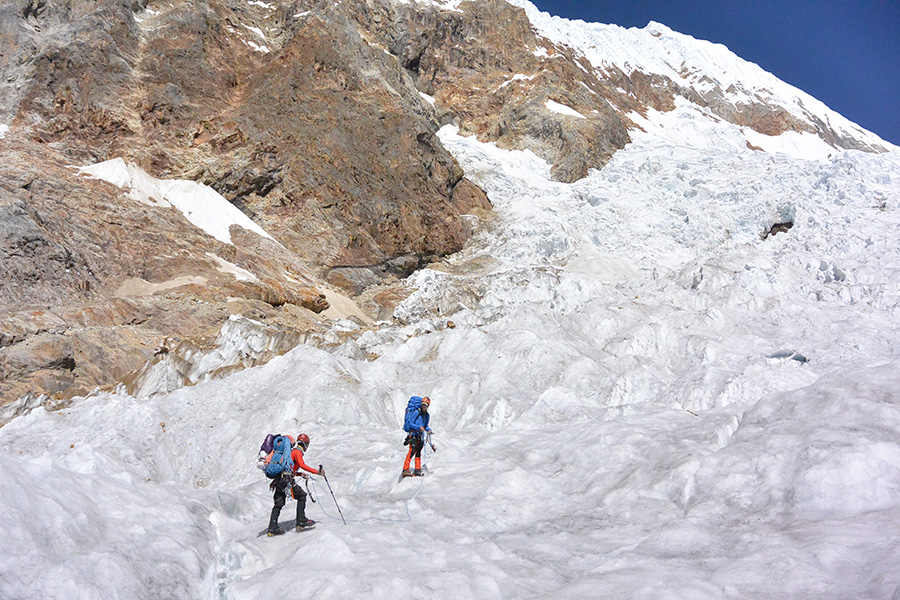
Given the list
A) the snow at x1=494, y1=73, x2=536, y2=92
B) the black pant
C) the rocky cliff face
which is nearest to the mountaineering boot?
the black pant

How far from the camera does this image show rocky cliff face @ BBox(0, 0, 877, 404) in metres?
19.6

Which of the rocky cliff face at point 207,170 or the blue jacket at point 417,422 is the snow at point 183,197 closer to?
the rocky cliff face at point 207,170

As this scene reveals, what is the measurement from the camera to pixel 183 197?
31.8 m

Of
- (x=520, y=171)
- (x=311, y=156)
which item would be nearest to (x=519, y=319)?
(x=311, y=156)

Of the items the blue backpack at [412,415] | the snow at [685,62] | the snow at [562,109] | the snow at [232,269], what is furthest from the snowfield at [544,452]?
the snow at [685,62]

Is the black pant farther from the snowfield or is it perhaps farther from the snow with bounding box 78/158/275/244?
the snow with bounding box 78/158/275/244

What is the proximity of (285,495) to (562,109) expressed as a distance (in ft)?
208

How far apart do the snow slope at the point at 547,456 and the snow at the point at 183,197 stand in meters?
18.3

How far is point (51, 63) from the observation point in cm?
3566

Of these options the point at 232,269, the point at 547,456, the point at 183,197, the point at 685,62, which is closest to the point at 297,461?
the point at 547,456

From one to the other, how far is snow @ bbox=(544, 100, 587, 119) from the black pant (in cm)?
6127

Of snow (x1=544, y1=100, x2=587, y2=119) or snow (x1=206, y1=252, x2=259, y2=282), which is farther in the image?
snow (x1=544, y1=100, x2=587, y2=119)

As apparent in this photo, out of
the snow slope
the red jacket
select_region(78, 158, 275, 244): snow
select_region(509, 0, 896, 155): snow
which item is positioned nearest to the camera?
the snow slope

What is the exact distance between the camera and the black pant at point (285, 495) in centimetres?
570
